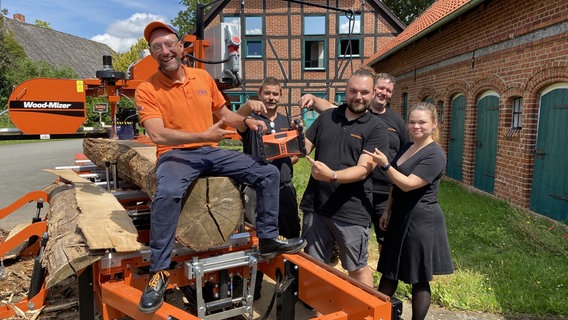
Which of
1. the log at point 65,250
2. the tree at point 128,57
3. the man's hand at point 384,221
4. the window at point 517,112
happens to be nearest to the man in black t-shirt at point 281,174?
the man's hand at point 384,221

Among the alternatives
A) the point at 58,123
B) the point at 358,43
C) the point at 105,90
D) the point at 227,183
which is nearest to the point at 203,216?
the point at 227,183

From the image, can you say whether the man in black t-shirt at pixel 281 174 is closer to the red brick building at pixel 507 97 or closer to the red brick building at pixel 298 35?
the red brick building at pixel 507 97

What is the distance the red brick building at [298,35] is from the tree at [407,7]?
13329 mm

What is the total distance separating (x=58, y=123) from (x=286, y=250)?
A: 3586 mm

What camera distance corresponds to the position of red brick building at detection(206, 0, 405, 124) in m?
18.9

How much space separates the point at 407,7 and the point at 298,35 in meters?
16.1

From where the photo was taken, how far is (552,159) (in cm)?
616

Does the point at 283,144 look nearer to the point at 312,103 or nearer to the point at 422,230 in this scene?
the point at 312,103

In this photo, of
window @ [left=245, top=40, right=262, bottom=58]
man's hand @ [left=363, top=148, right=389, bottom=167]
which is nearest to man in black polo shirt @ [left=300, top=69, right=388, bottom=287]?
man's hand @ [left=363, top=148, right=389, bottom=167]

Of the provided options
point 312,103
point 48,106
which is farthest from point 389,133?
point 48,106

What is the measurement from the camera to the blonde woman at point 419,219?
2.69 m

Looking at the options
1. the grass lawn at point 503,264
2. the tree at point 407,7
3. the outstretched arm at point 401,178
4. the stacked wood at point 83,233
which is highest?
the tree at point 407,7

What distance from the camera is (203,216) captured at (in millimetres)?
2572

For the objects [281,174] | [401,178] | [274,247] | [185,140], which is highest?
[185,140]
